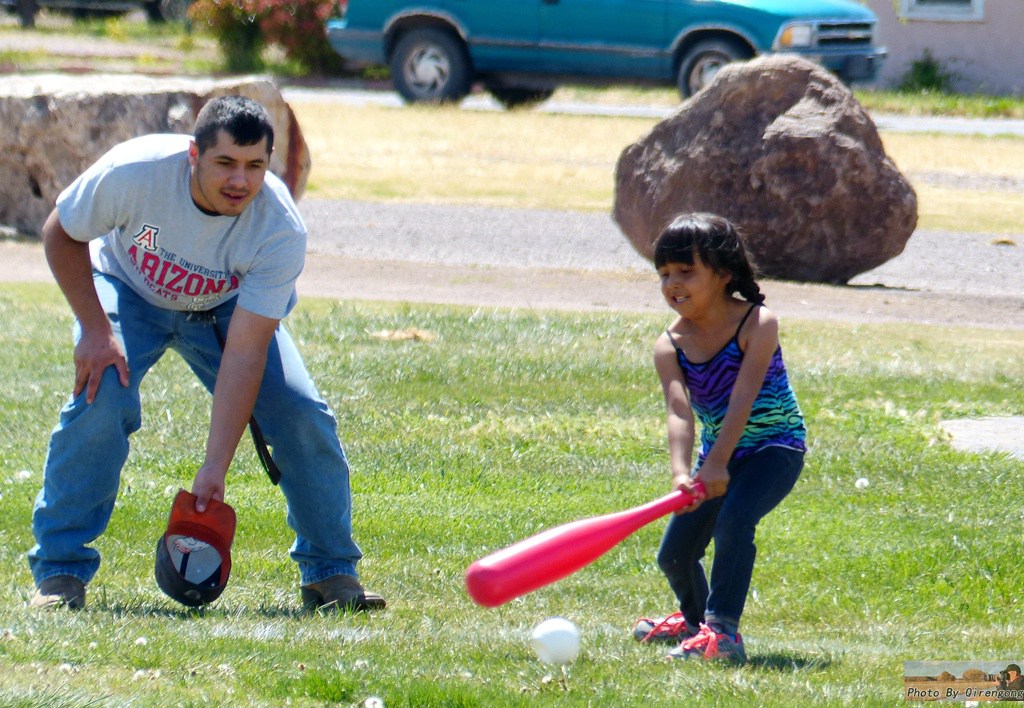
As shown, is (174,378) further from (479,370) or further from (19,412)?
(479,370)

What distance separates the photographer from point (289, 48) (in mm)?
25875

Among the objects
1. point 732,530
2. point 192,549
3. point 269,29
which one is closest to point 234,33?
point 269,29

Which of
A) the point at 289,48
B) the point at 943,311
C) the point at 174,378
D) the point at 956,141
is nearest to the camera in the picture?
the point at 174,378

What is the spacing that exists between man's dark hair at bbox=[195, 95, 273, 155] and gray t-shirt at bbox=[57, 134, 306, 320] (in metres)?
0.19

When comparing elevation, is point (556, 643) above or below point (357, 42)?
below

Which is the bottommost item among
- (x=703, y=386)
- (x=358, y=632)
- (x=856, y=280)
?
(x=856, y=280)

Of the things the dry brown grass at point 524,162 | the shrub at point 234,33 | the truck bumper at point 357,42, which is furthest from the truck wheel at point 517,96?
the shrub at point 234,33

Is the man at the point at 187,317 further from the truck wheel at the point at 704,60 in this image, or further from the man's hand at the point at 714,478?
the truck wheel at the point at 704,60

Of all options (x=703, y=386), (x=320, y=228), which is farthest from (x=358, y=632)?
(x=320, y=228)

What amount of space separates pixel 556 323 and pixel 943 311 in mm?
2567

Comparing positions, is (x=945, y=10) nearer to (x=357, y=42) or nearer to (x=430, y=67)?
(x=430, y=67)

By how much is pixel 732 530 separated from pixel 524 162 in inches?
472

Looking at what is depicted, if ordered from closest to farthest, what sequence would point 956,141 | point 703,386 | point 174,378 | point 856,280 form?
point 703,386 → point 174,378 → point 856,280 → point 956,141

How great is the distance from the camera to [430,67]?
1952 cm
